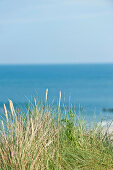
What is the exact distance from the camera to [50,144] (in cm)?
255

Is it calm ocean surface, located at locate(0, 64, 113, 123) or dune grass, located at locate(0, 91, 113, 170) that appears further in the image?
calm ocean surface, located at locate(0, 64, 113, 123)

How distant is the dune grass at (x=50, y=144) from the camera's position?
7.57ft

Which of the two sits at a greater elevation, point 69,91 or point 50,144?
point 50,144

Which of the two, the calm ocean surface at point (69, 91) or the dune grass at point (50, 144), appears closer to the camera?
the dune grass at point (50, 144)

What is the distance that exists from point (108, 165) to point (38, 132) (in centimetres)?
63

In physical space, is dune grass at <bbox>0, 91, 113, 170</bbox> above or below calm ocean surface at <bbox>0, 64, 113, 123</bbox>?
above

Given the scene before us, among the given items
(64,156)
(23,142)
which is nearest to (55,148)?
(64,156)

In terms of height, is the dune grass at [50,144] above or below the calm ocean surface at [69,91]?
above

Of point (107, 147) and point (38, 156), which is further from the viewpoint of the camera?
point (107, 147)

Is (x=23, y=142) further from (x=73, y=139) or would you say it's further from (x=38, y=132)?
(x=73, y=139)

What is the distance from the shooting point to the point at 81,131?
9.11 feet

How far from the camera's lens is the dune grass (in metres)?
2.31

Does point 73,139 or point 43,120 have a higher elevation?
point 43,120

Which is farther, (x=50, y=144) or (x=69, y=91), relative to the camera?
(x=69, y=91)
